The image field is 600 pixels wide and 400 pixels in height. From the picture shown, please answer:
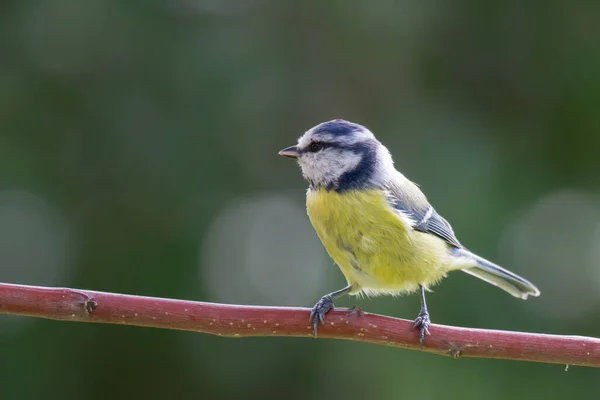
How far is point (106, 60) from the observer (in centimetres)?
296

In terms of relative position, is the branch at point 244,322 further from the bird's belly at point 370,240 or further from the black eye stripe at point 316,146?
the black eye stripe at point 316,146

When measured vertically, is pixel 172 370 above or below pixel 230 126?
below

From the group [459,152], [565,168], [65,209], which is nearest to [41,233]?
[65,209]

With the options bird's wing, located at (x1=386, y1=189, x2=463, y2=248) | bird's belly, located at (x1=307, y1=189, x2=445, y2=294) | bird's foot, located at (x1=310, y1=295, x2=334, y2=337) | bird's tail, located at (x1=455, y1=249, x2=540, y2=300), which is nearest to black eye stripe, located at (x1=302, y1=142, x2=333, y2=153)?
bird's belly, located at (x1=307, y1=189, x2=445, y2=294)

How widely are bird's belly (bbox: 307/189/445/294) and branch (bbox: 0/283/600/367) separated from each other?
37cm

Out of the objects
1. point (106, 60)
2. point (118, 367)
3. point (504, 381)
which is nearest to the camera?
point (504, 381)

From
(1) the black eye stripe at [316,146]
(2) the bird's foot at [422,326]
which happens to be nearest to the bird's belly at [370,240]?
(1) the black eye stripe at [316,146]

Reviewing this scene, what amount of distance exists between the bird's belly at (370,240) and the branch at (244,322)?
37 centimetres

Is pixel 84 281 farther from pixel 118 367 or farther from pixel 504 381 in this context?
pixel 504 381

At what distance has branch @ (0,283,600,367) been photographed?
147 centimetres

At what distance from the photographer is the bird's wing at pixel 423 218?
212cm

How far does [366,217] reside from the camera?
2012mm

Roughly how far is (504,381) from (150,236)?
1.40 m

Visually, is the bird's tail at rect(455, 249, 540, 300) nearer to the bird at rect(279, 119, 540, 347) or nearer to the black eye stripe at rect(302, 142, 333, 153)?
the bird at rect(279, 119, 540, 347)
